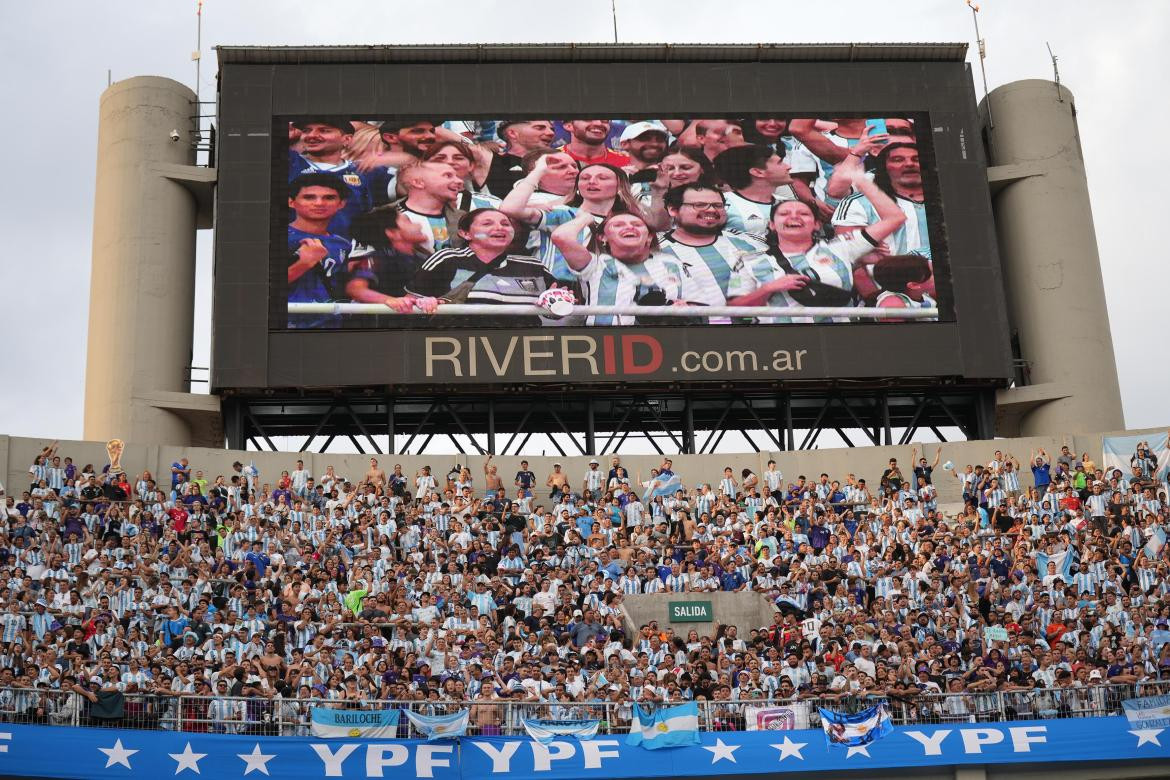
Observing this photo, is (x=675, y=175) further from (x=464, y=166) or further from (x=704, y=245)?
(x=464, y=166)

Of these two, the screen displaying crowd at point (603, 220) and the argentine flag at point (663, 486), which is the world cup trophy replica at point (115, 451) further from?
the argentine flag at point (663, 486)

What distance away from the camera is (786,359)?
36.6 metres

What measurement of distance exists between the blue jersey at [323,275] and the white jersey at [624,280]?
17.4ft

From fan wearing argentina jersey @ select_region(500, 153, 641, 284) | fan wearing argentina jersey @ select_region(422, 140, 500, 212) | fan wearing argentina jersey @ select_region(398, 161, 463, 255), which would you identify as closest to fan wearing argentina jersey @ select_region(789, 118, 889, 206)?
fan wearing argentina jersey @ select_region(500, 153, 641, 284)

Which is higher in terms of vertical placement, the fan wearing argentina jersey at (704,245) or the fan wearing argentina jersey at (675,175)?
the fan wearing argentina jersey at (675,175)

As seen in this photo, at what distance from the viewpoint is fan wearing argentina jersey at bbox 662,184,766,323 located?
3672cm

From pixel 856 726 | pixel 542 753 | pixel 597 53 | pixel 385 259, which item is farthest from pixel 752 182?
pixel 542 753

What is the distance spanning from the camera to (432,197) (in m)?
36.8

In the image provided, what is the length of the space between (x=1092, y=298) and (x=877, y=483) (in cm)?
800

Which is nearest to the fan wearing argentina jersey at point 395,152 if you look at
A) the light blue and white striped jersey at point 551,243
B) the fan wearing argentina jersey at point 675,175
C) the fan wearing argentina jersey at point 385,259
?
the fan wearing argentina jersey at point 385,259

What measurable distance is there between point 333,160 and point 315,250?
7.75ft

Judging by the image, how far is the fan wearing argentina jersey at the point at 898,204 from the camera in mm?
37406

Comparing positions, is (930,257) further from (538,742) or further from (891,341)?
(538,742)

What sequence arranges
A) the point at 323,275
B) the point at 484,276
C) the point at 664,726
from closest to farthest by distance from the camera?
the point at 664,726 < the point at 323,275 < the point at 484,276
